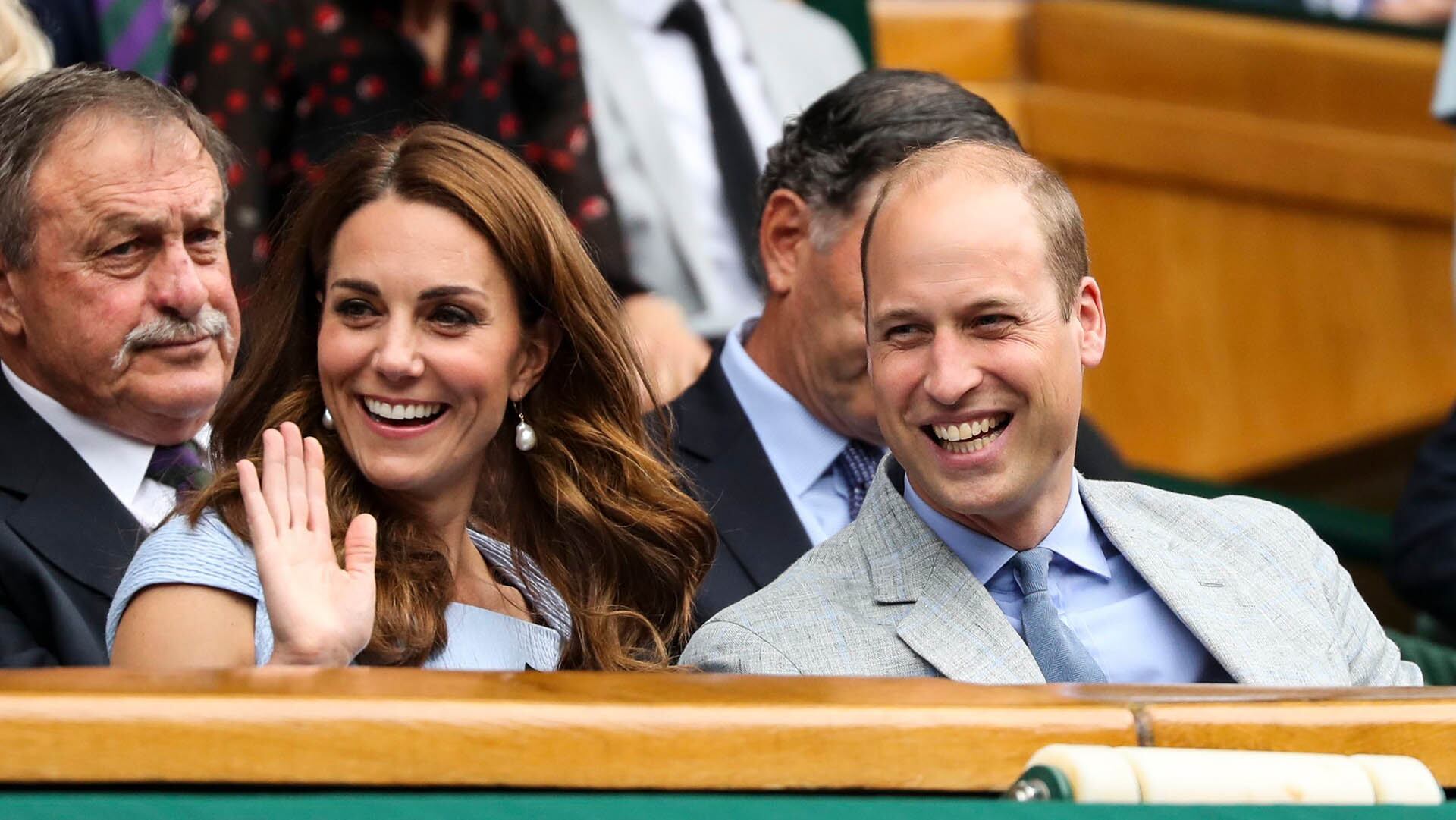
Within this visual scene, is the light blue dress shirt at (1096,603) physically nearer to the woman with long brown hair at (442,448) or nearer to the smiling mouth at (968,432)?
the smiling mouth at (968,432)

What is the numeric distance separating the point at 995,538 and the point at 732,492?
23.2 inches

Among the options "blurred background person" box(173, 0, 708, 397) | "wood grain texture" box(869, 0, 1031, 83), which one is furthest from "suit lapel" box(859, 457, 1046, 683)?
"wood grain texture" box(869, 0, 1031, 83)

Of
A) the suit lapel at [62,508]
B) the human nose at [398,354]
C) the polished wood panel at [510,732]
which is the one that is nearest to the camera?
the polished wood panel at [510,732]

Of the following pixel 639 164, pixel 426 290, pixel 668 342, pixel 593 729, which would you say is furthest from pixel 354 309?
pixel 639 164

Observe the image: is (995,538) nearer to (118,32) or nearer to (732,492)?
(732,492)

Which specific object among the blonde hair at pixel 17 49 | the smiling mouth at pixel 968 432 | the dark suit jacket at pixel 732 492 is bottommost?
the dark suit jacket at pixel 732 492

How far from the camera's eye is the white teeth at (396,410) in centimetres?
175

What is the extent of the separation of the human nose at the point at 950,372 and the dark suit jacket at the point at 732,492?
51 centimetres

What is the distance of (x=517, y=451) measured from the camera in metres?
1.94

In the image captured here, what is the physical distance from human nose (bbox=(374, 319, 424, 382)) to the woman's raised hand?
0.16 m

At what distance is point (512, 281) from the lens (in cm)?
181

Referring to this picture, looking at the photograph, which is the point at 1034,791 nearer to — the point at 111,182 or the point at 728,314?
the point at 111,182

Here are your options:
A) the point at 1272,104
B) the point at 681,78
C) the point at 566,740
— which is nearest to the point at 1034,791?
the point at 566,740

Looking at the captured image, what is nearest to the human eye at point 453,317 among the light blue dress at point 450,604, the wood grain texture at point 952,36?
the light blue dress at point 450,604
